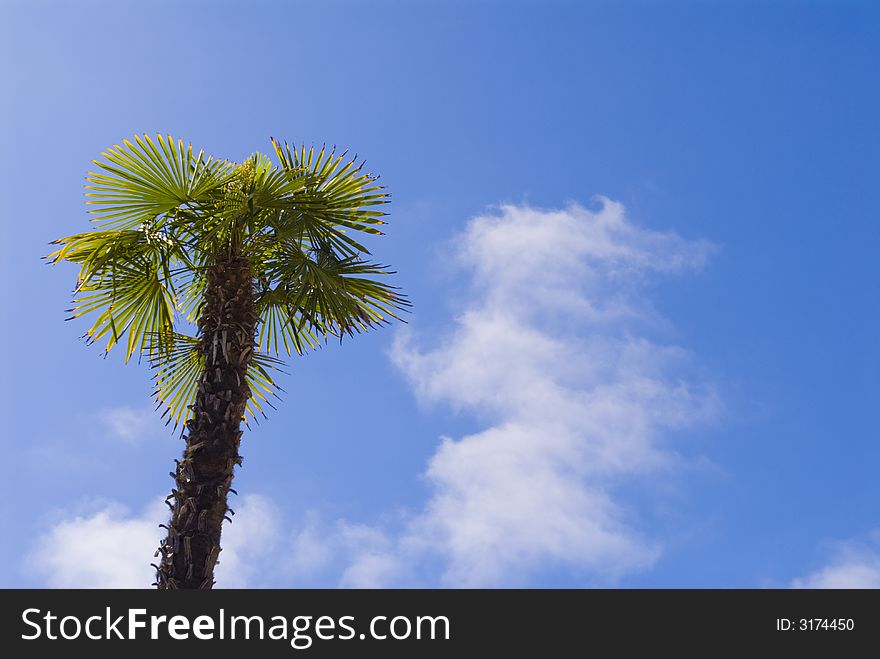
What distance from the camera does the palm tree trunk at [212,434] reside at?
8406 millimetres

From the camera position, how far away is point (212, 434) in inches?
348

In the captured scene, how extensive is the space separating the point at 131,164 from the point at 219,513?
4088 mm

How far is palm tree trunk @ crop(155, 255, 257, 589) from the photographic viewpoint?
8406 mm
